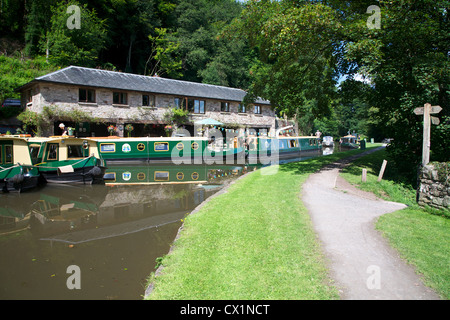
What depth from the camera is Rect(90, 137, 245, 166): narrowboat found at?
19.2 meters

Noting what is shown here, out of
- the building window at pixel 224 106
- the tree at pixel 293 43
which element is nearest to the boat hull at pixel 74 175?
the tree at pixel 293 43

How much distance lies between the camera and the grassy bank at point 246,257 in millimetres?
3650

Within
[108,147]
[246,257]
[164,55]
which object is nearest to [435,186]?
[246,257]

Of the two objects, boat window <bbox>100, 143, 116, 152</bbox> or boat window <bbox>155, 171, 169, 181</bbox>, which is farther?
boat window <bbox>100, 143, 116, 152</bbox>

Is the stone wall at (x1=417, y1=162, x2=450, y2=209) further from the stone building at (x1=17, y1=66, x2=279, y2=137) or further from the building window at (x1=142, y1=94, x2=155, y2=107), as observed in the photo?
the building window at (x1=142, y1=94, x2=155, y2=107)

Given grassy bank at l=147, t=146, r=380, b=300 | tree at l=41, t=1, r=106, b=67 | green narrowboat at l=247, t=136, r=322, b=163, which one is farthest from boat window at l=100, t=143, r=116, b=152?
tree at l=41, t=1, r=106, b=67

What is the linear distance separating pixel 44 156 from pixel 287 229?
13.1 m

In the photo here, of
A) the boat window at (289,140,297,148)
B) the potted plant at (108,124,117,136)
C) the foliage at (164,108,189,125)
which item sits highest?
the foliage at (164,108,189,125)

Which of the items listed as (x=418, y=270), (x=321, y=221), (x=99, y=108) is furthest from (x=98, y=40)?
(x=418, y=270)

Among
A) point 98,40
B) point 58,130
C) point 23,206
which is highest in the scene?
point 98,40

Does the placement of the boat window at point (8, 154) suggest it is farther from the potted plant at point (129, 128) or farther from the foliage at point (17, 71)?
the foliage at point (17, 71)

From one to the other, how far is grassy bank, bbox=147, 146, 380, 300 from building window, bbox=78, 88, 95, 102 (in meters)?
20.1

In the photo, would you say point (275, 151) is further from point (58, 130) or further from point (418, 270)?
point (418, 270)
